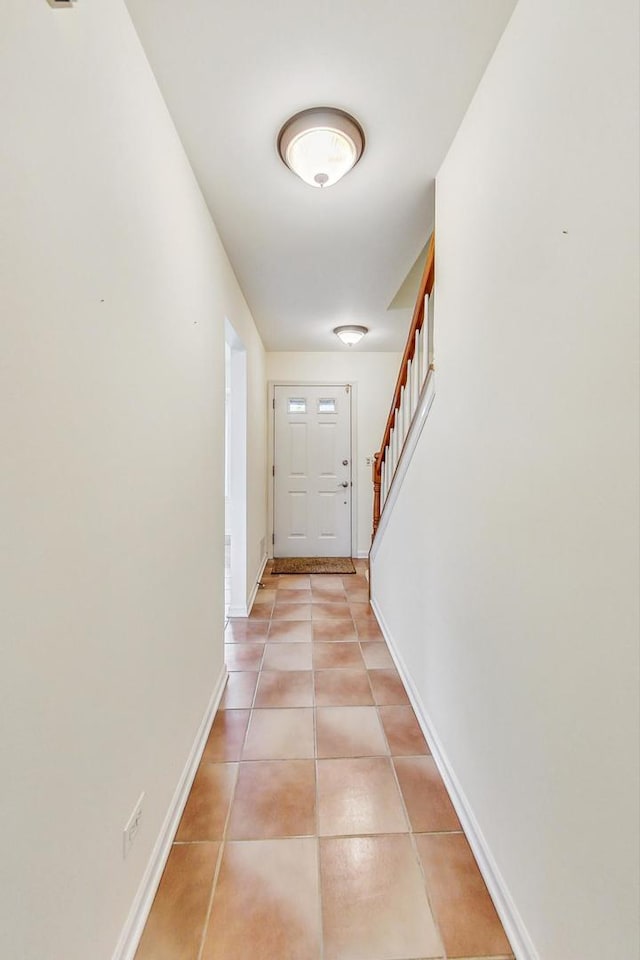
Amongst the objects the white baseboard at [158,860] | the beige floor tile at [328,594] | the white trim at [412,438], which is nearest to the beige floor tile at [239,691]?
the white baseboard at [158,860]

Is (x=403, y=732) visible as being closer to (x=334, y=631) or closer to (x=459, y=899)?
(x=459, y=899)

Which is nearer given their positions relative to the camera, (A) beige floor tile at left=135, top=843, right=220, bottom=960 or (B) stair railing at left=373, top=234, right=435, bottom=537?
(A) beige floor tile at left=135, top=843, right=220, bottom=960

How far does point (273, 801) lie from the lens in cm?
144

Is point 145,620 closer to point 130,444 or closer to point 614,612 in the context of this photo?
point 130,444

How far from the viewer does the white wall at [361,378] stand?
4.48 m

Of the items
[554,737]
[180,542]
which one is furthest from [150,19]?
[554,737]

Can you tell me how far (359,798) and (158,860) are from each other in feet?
2.23

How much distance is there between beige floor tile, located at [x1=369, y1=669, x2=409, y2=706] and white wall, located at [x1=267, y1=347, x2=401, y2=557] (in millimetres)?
2389

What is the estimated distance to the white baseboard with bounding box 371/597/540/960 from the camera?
38.4 inches

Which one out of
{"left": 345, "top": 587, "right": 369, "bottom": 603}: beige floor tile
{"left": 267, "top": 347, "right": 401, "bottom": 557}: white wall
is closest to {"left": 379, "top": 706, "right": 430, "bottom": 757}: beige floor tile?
{"left": 345, "top": 587, "right": 369, "bottom": 603}: beige floor tile

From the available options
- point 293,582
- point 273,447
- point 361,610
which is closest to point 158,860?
point 361,610

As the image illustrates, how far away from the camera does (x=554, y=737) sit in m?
0.86

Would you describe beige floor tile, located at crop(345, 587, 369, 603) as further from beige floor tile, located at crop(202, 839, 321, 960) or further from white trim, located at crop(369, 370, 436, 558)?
beige floor tile, located at crop(202, 839, 321, 960)

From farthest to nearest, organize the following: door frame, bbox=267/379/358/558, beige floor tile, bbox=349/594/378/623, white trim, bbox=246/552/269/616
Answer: door frame, bbox=267/379/358/558 → white trim, bbox=246/552/269/616 → beige floor tile, bbox=349/594/378/623
